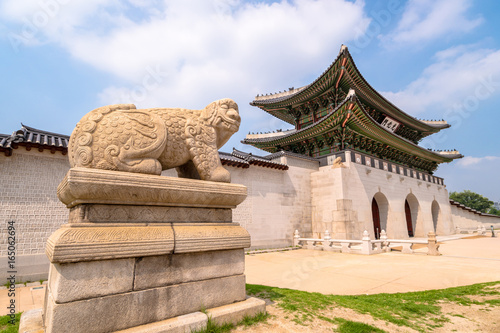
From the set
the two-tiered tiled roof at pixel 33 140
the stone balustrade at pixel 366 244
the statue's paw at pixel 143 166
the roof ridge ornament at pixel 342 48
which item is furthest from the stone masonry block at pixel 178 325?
the roof ridge ornament at pixel 342 48

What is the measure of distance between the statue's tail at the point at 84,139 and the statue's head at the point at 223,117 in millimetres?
1223

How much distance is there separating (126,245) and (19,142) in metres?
7.18

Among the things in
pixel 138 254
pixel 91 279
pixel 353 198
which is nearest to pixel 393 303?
pixel 138 254

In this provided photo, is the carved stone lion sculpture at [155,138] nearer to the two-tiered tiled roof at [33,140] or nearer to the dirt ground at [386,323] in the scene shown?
the dirt ground at [386,323]

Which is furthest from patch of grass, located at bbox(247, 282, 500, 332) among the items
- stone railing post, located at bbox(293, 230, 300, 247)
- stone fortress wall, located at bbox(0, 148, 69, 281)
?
stone railing post, located at bbox(293, 230, 300, 247)

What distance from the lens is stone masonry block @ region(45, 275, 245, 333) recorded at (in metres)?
2.13

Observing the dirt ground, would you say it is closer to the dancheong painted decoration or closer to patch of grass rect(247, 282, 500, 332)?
patch of grass rect(247, 282, 500, 332)

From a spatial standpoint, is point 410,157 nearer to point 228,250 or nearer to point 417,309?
point 417,309

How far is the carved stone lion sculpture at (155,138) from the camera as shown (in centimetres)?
271

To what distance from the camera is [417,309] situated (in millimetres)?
3859

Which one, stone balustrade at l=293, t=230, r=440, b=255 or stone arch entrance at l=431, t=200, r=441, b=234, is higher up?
stone arch entrance at l=431, t=200, r=441, b=234

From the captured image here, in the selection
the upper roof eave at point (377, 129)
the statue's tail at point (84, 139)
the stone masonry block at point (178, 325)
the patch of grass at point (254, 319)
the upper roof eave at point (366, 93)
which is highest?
the upper roof eave at point (366, 93)

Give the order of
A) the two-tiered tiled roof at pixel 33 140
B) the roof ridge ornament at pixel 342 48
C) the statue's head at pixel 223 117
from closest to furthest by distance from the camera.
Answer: the statue's head at pixel 223 117 < the two-tiered tiled roof at pixel 33 140 < the roof ridge ornament at pixel 342 48

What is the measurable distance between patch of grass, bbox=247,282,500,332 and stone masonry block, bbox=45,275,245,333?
0.93 meters
